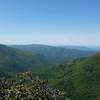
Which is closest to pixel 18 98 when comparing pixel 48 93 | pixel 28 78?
pixel 48 93

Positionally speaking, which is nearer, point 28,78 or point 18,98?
point 18,98

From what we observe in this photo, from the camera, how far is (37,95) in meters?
56.7

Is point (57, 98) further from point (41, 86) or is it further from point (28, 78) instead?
point (28, 78)

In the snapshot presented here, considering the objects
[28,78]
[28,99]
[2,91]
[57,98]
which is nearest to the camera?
[28,99]

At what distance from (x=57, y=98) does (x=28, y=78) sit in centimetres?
2213

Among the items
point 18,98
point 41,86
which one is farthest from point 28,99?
point 41,86

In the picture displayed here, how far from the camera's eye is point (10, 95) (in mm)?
57062

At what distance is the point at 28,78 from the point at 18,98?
925 inches

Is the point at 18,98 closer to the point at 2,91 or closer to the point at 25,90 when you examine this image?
the point at 25,90

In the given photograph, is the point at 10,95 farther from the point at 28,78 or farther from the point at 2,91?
the point at 28,78

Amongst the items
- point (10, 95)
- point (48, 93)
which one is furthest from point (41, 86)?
point (10, 95)

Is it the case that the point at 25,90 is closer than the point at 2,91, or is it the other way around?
the point at 25,90

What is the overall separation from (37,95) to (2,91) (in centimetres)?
1210

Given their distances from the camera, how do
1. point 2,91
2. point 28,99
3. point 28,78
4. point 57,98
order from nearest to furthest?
point 28,99 → point 57,98 → point 2,91 → point 28,78
